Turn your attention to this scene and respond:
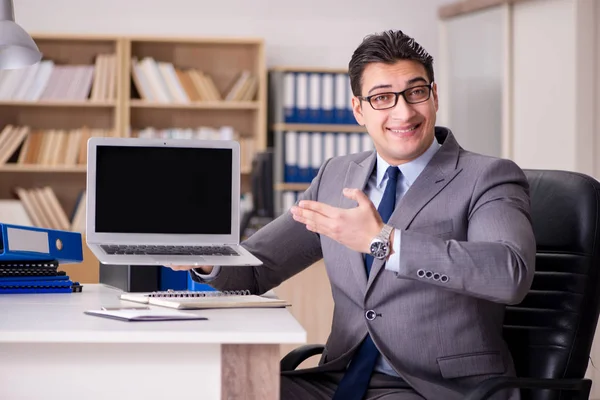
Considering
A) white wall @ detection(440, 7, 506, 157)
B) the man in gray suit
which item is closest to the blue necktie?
the man in gray suit

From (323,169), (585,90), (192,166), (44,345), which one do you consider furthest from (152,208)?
(585,90)

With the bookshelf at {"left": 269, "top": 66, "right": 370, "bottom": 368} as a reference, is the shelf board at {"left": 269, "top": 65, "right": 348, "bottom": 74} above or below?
above

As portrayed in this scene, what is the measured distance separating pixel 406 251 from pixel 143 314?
48cm

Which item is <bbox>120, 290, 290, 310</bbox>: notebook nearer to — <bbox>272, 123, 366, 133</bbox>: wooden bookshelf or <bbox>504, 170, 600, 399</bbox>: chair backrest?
<bbox>504, 170, 600, 399</bbox>: chair backrest

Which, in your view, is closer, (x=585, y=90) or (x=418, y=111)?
(x=418, y=111)

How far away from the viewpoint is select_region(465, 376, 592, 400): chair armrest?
1.50 m

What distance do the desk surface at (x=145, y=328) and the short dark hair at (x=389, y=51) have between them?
60cm

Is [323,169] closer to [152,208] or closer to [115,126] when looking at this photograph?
[152,208]

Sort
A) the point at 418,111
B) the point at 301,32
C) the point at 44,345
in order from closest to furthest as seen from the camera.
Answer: the point at 44,345
the point at 418,111
the point at 301,32

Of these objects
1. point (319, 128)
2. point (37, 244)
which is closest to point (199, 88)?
point (319, 128)

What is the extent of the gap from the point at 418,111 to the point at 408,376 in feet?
1.89

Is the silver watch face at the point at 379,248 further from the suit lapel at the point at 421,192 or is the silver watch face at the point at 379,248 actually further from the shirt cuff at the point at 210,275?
the shirt cuff at the point at 210,275

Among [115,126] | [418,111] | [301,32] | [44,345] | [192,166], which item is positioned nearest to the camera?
[44,345]

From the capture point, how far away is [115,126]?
5.58 m
